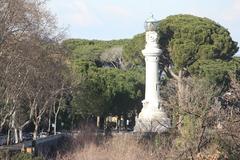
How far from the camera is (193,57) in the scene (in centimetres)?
4894

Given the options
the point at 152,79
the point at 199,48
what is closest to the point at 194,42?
the point at 199,48

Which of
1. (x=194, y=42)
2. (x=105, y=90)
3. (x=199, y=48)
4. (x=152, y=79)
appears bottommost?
(x=105, y=90)

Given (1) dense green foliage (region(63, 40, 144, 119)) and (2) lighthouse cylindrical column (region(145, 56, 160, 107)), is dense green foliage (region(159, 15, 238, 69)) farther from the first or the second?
(1) dense green foliage (region(63, 40, 144, 119))

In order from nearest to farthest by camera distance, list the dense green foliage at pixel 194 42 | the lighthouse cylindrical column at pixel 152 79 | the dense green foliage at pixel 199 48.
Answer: the dense green foliage at pixel 199 48
the lighthouse cylindrical column at pixel 152 79
the dense green foliage at pixel 194 42

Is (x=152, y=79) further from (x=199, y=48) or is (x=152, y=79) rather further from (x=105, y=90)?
(x=105, y=90)

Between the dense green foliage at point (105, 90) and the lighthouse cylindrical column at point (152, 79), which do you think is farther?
the dense green foliage at point (105, 90)

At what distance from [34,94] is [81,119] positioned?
1890 centimetres

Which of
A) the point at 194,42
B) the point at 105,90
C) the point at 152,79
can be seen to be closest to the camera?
the point at 152,79

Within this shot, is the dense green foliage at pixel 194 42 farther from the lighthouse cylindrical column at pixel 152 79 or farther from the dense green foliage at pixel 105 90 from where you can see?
the dense green foliage at pixel 105 90

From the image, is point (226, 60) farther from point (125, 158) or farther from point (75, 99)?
point (125, 158)

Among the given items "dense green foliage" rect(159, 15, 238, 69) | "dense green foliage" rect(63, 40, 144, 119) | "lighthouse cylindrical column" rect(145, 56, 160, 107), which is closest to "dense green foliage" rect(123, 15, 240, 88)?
"dense green foliage" rect(159, 15, 238, 69)

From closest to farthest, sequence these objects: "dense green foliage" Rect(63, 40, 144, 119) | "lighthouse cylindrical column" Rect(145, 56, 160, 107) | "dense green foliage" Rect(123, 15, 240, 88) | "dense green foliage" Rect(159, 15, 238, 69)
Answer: "dense green foliage" Rect(123, 15, 240, 88), "lighthouse cylindrical column" Rect(145, 56, 160, 107), "dense green foliage" Rect(159, 15, 238, 69), "dense green foliage" Rect(63, 40, 144, 119)

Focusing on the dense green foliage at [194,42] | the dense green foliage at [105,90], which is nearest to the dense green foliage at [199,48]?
the dense green foliage at [194,42]

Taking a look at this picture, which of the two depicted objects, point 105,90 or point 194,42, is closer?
point 194,42
